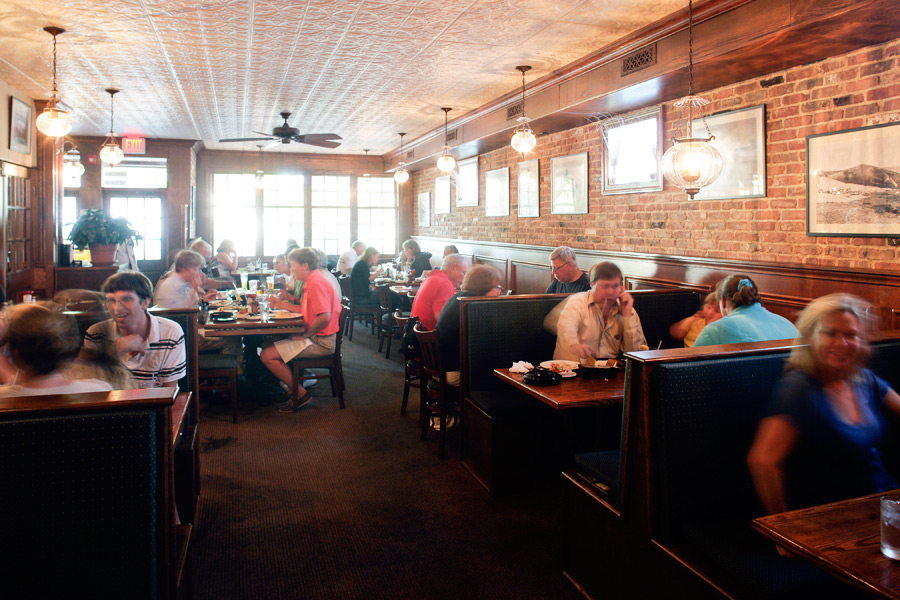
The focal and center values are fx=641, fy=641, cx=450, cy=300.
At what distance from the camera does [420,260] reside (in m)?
9.80

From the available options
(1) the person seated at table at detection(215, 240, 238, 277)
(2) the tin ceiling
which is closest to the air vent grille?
(2) the tin ceiling

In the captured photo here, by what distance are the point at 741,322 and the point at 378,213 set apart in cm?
1183

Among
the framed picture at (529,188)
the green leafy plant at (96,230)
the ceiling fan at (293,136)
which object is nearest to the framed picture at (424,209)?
the framed picture at (529,188)

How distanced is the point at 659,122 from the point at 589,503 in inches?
167

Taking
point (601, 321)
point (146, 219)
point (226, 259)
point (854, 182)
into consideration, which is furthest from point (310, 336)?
point (146, 219)

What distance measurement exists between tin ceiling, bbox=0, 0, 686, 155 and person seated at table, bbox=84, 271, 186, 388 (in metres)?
2.31

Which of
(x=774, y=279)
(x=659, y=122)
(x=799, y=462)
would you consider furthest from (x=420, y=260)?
(x=799, y=462)

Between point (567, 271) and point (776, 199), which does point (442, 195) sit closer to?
point (567, 271)

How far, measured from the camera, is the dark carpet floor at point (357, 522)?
2818 mm

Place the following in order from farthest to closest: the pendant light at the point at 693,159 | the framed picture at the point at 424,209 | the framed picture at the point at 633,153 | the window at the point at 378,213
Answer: the window at the point at 378,213, the framed picture at the point at 424,209, the framed picture at the point at 633,153, the pendant light at the point at 693,159

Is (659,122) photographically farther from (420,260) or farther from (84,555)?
(84,555)

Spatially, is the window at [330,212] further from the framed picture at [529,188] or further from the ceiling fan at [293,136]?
the framed picture at [529,188]

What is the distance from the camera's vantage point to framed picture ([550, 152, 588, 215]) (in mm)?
7152

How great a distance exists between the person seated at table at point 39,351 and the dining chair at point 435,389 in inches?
94.9
